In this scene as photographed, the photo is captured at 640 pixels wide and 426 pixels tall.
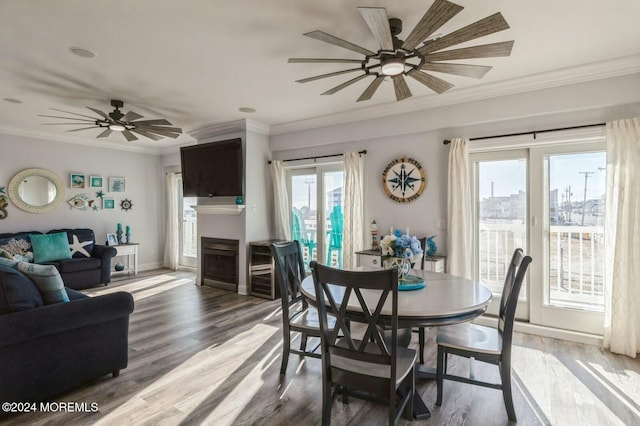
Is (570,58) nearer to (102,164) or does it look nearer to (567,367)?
(567,367)

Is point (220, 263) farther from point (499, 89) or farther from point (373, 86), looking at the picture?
point (499, 89)

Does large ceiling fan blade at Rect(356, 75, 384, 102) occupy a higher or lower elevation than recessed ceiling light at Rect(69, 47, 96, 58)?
lower

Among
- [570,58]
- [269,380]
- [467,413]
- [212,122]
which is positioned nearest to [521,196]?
[570,58]

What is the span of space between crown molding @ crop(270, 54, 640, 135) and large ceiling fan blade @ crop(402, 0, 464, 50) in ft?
6.66

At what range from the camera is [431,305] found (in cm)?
199

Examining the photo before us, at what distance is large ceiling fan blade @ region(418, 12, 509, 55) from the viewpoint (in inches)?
72.1

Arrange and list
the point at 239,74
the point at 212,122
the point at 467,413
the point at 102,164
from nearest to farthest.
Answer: the point at 467,413 → the point at 239,74 → the point at 212,122 → the point at 102,164

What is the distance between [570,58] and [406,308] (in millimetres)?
2852

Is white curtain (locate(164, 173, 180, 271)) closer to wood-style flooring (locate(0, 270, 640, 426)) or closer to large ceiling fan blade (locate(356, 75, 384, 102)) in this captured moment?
wood-style flooring (locate(0, 270, 640, 426))

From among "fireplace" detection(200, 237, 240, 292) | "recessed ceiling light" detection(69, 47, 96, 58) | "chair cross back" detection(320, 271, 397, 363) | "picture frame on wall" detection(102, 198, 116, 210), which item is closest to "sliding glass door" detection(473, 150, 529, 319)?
"chair cross back" detection(320, 271, 397, 363)

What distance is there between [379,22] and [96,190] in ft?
21.6

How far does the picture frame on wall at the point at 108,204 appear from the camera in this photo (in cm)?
661

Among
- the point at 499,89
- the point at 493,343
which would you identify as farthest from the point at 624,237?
the point at 493,343

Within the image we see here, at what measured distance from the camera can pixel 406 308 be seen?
1934 mm
